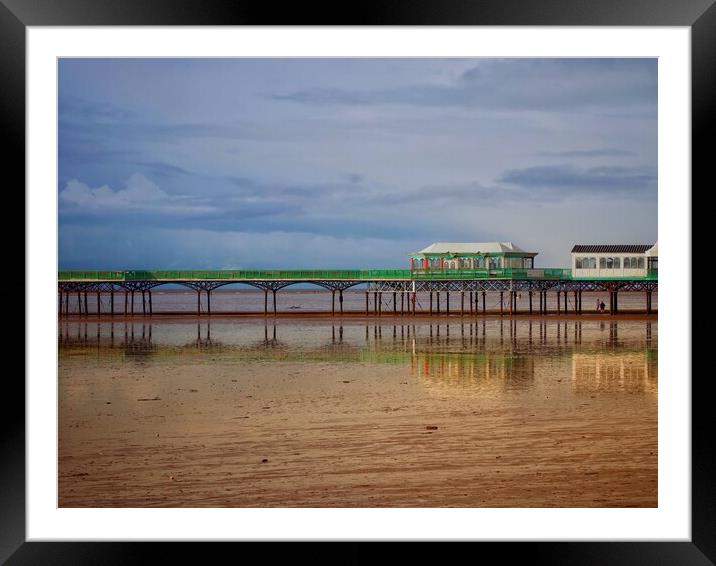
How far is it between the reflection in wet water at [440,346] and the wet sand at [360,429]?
0.08 metres

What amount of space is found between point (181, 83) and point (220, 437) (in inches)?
1163

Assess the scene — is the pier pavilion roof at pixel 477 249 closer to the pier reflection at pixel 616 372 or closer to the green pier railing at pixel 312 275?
the green pier railing at pixel 312 275

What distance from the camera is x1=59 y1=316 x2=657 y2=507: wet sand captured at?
4.72 metres

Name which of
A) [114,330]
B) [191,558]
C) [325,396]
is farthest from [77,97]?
[191,558]

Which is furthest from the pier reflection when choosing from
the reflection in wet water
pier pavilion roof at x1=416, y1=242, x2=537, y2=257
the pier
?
pier pavilion roof at x1=416, y1=242, x2=537, y2=257

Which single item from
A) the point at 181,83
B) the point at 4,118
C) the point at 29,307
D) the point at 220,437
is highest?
the point at 181,83

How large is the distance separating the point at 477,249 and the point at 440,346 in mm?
10045

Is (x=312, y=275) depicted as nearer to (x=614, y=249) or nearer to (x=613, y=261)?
(x=613, y=261)

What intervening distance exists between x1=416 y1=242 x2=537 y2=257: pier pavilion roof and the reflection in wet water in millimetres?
3422

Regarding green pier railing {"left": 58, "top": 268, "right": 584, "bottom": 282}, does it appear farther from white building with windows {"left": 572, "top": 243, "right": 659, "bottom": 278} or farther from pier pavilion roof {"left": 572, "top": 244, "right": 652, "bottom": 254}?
pier pavilion roof {"left": 572, "top": 244, "right": 652, "bottom": 254}

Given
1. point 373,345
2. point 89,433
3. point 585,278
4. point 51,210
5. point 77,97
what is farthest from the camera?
point 77,97

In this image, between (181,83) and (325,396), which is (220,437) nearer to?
(325,396)

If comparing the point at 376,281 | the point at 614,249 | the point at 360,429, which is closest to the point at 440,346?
the point at 360,429

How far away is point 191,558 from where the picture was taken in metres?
2.93
